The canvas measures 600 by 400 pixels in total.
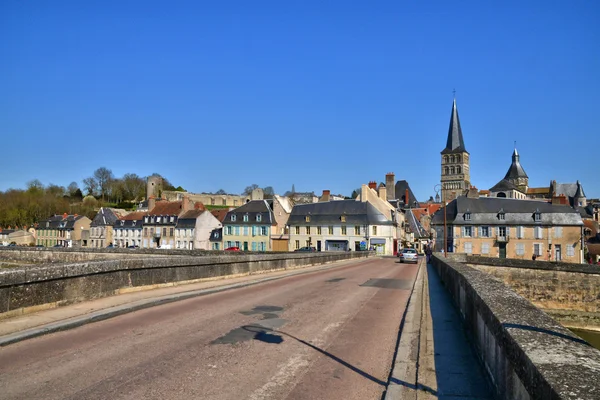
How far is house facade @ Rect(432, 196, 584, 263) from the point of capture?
2216 inches

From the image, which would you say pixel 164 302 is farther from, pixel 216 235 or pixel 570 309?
pixel 216 235

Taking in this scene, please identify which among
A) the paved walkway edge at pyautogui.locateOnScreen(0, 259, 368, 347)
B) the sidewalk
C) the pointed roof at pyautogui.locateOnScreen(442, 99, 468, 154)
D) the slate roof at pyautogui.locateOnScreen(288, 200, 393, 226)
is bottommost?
the sidewalk

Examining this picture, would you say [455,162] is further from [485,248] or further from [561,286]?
[561,286]

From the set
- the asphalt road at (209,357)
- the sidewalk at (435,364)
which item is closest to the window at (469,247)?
the sidewalk at (435,364)

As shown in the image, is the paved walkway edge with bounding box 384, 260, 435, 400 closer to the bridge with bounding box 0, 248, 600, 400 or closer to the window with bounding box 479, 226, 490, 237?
the bridge with bounding box 0, 248, 600, 400

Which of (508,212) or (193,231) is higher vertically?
(508,212)

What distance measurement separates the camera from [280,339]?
6.87 meters

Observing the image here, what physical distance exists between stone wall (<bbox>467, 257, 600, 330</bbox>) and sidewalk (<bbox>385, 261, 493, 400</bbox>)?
25119mm

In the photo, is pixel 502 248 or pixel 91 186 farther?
pixel 91 186

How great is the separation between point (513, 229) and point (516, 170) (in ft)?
317

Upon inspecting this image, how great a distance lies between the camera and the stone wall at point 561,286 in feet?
98.1

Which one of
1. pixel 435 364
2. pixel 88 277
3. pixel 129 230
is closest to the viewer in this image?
pixel 435 364

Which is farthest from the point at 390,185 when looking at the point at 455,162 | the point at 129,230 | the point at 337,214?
the point at 455,162

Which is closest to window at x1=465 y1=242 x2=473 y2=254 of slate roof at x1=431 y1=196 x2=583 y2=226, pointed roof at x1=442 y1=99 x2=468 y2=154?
slate roof at x1=431 y1=196 x2=583 y2=226
